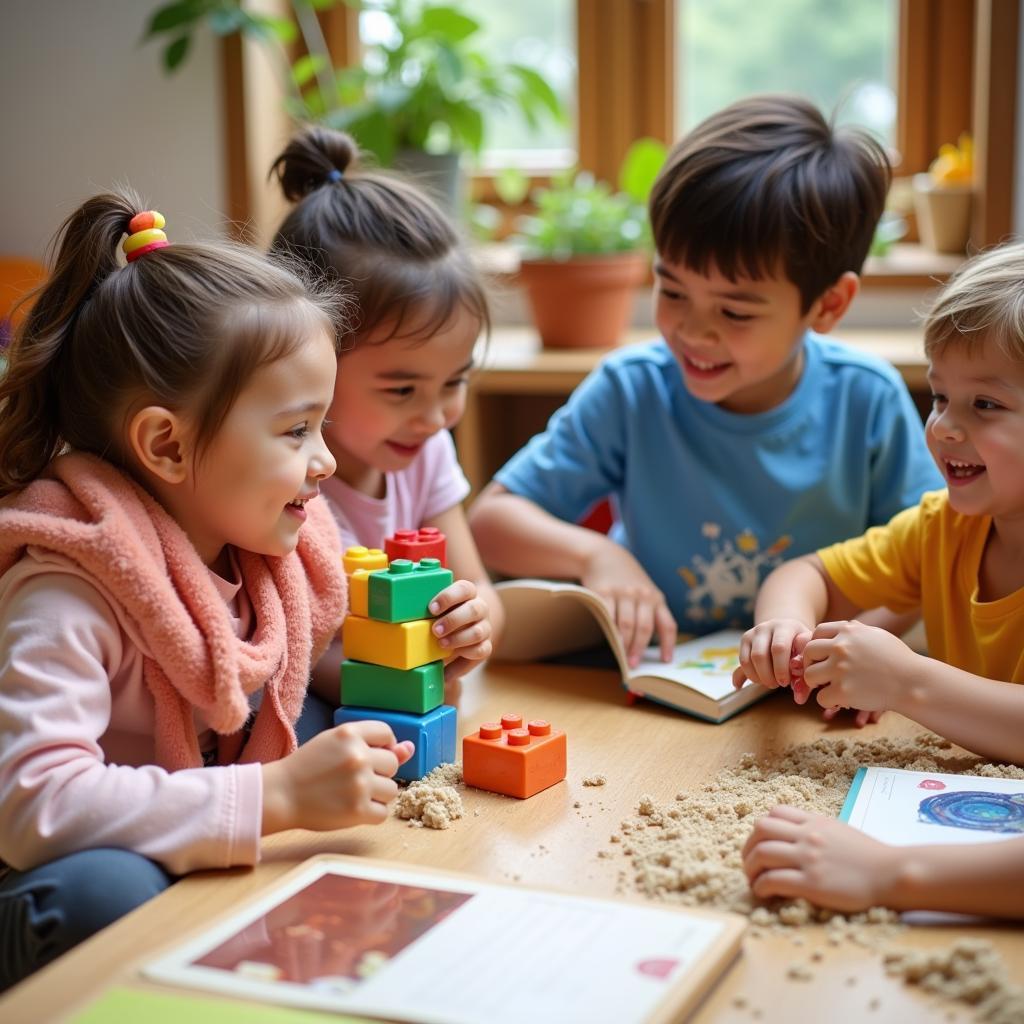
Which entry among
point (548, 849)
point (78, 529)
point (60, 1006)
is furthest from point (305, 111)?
point (60, 1006)

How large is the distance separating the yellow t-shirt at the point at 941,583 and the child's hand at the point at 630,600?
0.59 feet

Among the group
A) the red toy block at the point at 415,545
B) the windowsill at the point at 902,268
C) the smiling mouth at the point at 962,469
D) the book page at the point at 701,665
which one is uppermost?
the windowsill at the point at 902,268

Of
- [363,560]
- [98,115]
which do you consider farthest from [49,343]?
[98,115]

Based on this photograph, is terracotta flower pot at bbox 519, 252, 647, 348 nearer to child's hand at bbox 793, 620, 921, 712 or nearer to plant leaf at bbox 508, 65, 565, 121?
plant leaf at bbox 508, 65, 565, 121

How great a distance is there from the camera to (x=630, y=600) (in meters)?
1.42

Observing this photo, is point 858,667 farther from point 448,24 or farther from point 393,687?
point 448,24

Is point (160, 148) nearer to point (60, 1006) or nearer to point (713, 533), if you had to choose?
point (713, 533)

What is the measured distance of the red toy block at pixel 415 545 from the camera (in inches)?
43.9

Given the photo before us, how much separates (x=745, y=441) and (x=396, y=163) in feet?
3.20

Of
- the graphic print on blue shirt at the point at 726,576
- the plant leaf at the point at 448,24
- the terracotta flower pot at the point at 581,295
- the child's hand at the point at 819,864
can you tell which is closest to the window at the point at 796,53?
the plant leaf at the point at 448,24

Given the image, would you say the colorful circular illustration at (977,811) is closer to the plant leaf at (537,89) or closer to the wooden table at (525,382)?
the wooden table at (525,382)

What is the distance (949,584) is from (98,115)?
6.27 feet

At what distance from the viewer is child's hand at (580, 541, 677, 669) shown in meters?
1.38

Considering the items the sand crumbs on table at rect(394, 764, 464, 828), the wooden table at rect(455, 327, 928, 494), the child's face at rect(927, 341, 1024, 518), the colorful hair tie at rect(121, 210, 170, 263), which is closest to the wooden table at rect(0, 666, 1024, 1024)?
the sand crumbs on table at rect(394, 764, 464, 828)
